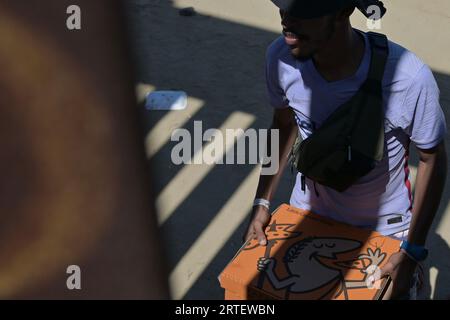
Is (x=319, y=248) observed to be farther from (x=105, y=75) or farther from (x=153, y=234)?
(x=153, y=234)

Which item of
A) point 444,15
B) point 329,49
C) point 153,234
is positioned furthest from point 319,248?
point 444,15

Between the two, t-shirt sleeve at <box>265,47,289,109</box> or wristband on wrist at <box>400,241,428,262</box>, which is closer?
wristband on wrist at <box>400,241,428,262</box>

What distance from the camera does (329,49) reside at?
8.54 ft

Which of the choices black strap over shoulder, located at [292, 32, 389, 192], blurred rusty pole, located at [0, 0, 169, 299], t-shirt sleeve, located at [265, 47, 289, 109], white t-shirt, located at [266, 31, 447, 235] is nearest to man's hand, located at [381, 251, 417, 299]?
white t-shirt, located at [266, 31, 447, 235]

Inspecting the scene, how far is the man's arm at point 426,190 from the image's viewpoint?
2.67m

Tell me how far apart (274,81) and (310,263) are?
75cm

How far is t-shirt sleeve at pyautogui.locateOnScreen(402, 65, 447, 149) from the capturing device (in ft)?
8.29

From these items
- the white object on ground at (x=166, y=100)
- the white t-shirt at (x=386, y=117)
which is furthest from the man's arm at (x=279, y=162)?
the white object on ground at (x=166, y=100)

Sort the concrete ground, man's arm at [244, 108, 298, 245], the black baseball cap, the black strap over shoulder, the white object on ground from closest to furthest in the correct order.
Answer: the black baseball cap
the black strap over shoulder
man's arm at [244, 108, 298, 245]
the concrete ground
the white object on ground

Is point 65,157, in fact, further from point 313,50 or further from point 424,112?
point 424,112

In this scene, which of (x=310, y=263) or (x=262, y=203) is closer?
(x=310, y=263)

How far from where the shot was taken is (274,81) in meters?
2.87

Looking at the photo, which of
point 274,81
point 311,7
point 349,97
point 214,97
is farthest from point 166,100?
point 311,7

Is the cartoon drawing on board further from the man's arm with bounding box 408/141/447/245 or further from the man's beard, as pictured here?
the man's beard
